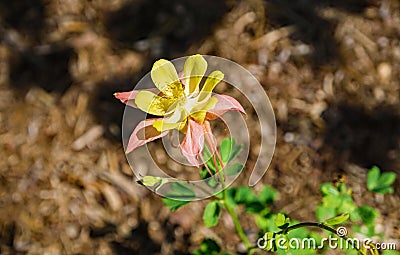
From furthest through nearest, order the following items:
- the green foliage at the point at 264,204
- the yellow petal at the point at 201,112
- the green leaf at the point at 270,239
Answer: the green foliage at the point at 264,204 → the green leaf at the point at 270,239 → the yellow petal at the point at 201,112

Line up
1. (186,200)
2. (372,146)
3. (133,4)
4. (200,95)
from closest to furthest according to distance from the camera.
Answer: (200,95)
(186,200)
(372,146)
(133,4)

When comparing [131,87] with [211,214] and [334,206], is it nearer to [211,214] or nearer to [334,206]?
[211,214]

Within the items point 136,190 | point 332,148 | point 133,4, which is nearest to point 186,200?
point 136,190

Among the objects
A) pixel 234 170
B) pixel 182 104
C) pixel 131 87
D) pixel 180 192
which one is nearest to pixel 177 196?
pixel 180 192

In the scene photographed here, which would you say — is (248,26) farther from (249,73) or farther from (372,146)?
(372,146)

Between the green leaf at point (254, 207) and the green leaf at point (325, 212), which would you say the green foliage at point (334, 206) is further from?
the green leaf at point (254, 207)

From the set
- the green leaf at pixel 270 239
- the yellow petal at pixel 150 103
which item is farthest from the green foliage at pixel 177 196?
the yellow petal at pixel 150 103
